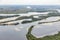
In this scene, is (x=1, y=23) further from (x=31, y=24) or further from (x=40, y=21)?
(x=40, y=21)

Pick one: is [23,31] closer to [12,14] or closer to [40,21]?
[40,21]

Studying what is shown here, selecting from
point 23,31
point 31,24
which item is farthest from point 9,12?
point 23,31

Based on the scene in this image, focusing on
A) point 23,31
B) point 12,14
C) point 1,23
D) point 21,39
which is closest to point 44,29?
point 23,31
